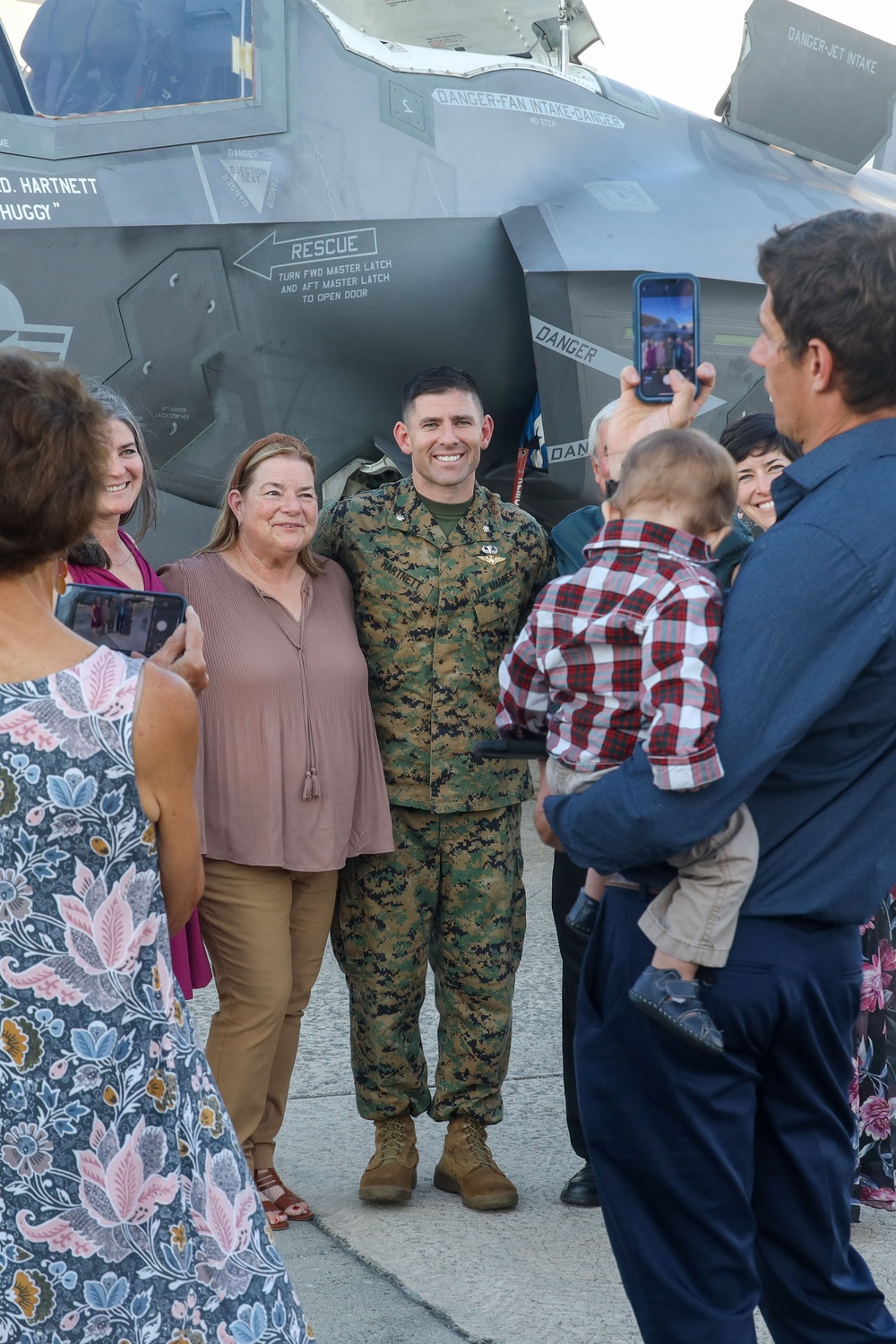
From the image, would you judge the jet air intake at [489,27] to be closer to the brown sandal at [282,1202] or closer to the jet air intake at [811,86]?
the jet air intake at [811,86]

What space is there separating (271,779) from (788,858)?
68.9 inches

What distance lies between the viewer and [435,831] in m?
3.56

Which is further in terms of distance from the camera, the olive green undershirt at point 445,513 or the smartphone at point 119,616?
the olive green undershirt at point 445,513

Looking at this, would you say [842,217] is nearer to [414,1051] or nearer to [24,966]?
[24,966]

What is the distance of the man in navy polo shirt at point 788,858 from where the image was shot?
1.71 m

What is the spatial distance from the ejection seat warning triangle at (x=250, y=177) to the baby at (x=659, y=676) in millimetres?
4276

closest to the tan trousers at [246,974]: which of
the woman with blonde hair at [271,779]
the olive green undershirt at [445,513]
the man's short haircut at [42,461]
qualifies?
the woman with blonde hair at [271,779]

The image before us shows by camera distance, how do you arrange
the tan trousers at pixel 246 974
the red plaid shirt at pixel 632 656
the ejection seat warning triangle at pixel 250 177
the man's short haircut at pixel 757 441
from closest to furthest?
the red plaid shirt at pixel 632 656 → the tan trousers at pixel 246 974 → the man's short haircut at pixel 757 441 → the ejection seat warning triangle at pixel 250 177

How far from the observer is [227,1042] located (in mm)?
3307

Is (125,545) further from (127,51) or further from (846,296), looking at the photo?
(127,51)

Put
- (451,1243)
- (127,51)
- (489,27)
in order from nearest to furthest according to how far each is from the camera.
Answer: (451,1243)
(127,51)
(489,27)

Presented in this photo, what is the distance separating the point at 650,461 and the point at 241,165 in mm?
4560

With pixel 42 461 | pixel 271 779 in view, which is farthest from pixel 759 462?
pixel 42 461

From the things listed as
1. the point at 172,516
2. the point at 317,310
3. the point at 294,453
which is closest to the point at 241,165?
the point at 317,310
